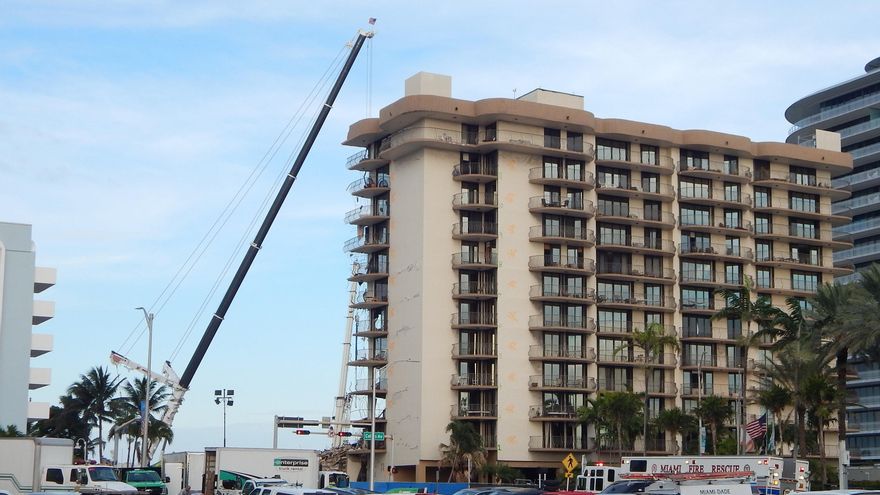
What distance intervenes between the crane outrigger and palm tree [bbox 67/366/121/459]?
3089 centimetres

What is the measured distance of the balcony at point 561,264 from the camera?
108062 mm

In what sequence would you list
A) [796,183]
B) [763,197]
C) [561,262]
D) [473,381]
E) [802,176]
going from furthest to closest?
[802,176], [796,183], [763,197], [561,262], [473,381]

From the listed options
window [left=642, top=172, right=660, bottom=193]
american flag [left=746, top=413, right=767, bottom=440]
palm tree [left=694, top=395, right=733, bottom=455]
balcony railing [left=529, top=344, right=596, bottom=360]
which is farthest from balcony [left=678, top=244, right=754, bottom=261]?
american flag [left=746, top=413, right=767, bottom=440]

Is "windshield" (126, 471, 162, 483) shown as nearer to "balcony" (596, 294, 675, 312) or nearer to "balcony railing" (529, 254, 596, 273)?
"balcony railing" (529, 254, 596, 273)

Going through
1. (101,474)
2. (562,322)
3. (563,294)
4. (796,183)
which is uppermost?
(796,183)

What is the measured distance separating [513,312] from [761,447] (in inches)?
935

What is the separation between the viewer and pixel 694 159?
118 meters

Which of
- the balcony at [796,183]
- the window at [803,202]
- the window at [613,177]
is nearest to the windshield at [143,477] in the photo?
the window at [613,177]

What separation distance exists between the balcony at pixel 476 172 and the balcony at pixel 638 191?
10657mm

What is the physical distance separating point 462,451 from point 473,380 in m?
8.00

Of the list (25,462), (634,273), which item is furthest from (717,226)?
(25,462)

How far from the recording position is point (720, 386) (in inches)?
4498

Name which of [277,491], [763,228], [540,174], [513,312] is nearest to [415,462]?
[513,312]

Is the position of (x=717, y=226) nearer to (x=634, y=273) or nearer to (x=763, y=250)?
(x=763, y=250)
